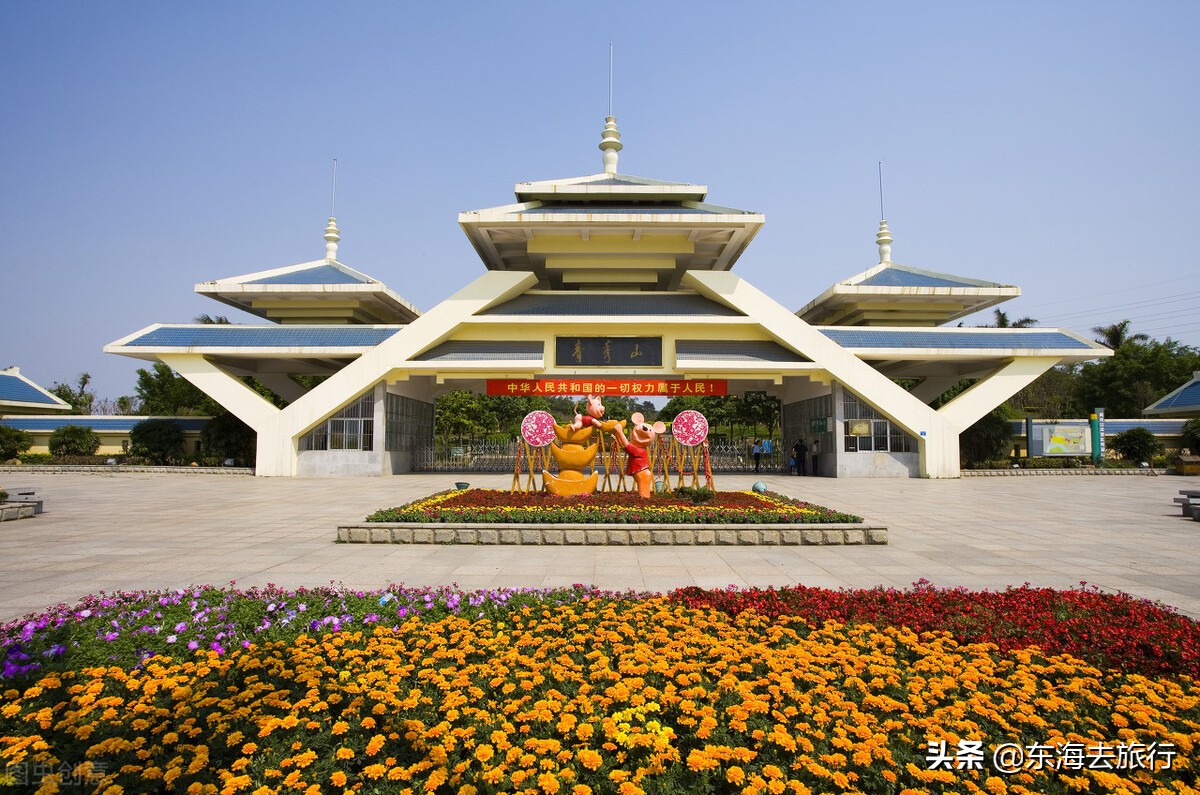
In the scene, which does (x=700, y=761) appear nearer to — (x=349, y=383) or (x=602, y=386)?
(x=602, y=386)

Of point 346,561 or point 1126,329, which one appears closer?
point 346,561

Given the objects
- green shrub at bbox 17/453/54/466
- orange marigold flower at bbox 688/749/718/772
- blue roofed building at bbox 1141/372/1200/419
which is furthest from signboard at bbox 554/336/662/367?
blue roofed building at bbox 1141/372/1200/419

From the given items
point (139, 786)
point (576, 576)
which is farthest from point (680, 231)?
point (139, 786)

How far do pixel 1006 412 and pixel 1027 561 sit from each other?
22743 millimetres

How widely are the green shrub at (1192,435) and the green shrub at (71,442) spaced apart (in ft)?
155

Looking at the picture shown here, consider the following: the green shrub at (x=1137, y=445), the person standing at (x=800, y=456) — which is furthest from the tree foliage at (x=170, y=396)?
the green shrub at (x=1137, y=445)

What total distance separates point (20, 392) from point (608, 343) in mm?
27746

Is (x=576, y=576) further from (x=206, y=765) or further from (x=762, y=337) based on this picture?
(x=762, y=337)

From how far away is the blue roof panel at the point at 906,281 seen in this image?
24002 millimetres

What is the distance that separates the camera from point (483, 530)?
9422 mm

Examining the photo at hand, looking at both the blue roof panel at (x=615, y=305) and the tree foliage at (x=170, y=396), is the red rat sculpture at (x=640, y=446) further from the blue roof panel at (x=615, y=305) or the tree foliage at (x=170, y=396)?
the tree foliage at (x=170, y=396)

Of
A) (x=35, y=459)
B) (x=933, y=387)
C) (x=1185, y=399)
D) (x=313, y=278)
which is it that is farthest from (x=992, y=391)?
(x=35, y=459)

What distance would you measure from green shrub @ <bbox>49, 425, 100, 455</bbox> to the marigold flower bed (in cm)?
2986

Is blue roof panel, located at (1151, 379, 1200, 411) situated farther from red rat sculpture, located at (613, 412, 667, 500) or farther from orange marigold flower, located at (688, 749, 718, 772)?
orange marigold flower, located at (688, 749, 718, 772)
